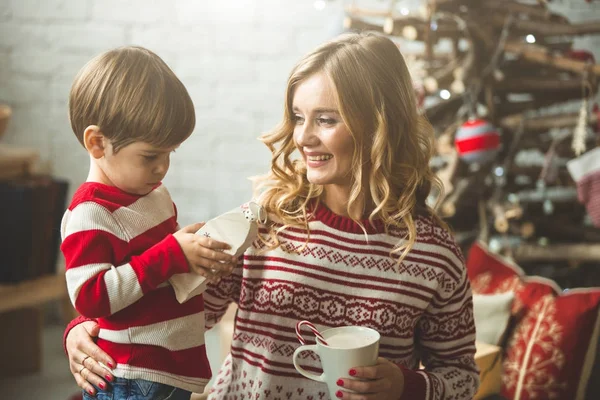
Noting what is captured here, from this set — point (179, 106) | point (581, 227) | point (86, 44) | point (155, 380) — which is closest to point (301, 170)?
point (179, 106)

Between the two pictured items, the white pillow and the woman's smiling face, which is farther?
the white pillow

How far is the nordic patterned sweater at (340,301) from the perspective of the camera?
1.12m

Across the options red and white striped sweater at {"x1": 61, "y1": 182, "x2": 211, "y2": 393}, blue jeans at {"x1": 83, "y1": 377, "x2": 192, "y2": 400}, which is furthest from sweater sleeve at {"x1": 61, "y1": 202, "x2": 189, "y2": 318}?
blue jeans at {"x1": 83, "y1": 377, "x2": 192, "y2": 400}

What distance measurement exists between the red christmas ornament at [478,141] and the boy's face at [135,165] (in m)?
1.26

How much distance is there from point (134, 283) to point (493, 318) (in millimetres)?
1294

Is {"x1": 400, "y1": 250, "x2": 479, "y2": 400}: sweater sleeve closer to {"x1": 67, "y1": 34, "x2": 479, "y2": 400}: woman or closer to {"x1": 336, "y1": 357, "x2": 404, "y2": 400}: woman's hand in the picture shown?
{"x1": 67, "y1": 34, "x2": 479, "y2": 400}: woman

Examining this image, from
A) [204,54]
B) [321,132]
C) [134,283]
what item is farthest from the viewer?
[204,54]

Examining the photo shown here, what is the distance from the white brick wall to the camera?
272 centimetres

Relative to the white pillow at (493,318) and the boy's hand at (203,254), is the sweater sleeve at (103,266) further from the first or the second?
the white pillow at (493,318)

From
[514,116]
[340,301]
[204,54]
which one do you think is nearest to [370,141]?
[340,301]

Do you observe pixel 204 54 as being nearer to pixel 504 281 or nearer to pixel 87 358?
pixel 504 281

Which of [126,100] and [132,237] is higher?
[126,100]

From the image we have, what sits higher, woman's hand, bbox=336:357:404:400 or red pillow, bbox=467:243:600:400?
woman's hand, bbox=336:357:404:400

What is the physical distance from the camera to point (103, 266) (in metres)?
0.88
